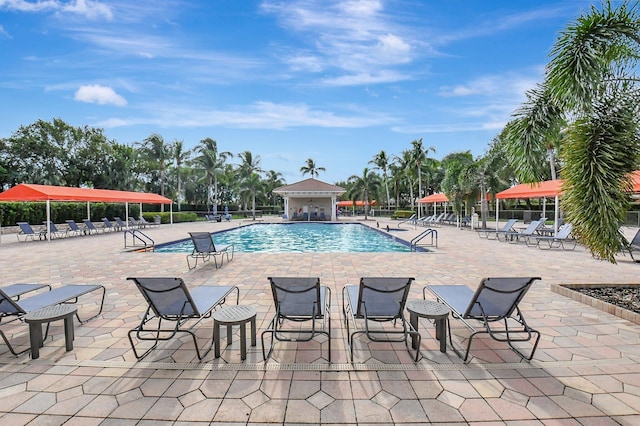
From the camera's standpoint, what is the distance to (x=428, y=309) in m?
3.41

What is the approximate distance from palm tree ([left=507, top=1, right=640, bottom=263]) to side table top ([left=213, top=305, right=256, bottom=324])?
5034 mm

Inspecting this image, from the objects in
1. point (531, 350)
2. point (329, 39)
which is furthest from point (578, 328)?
point (329, 39)

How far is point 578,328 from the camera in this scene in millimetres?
3959

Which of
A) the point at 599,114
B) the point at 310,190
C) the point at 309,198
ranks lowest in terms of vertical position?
the point at 309,198

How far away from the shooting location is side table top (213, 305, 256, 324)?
10.1ft

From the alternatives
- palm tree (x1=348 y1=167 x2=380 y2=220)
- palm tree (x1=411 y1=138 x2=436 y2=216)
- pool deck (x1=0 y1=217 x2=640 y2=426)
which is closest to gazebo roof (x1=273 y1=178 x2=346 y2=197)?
palm tree (x1=348 y1=167 x2=380 y2=220)

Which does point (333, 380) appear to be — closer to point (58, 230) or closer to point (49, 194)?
point (49, 194)

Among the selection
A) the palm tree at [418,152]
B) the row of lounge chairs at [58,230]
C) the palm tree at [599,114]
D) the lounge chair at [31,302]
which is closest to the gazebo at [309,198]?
the palm tree at [418,152]

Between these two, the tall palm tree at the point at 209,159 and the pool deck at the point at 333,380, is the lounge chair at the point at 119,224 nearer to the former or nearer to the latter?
the tall palm tree at the point at 209,159

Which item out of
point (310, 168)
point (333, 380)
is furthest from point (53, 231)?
point (310, 168)

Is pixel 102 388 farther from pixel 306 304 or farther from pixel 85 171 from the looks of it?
pixel 85 171

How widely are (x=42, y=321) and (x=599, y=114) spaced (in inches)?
298

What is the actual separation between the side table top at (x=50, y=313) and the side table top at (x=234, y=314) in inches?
60.7

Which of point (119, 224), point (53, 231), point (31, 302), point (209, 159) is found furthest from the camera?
point (209, 159)
